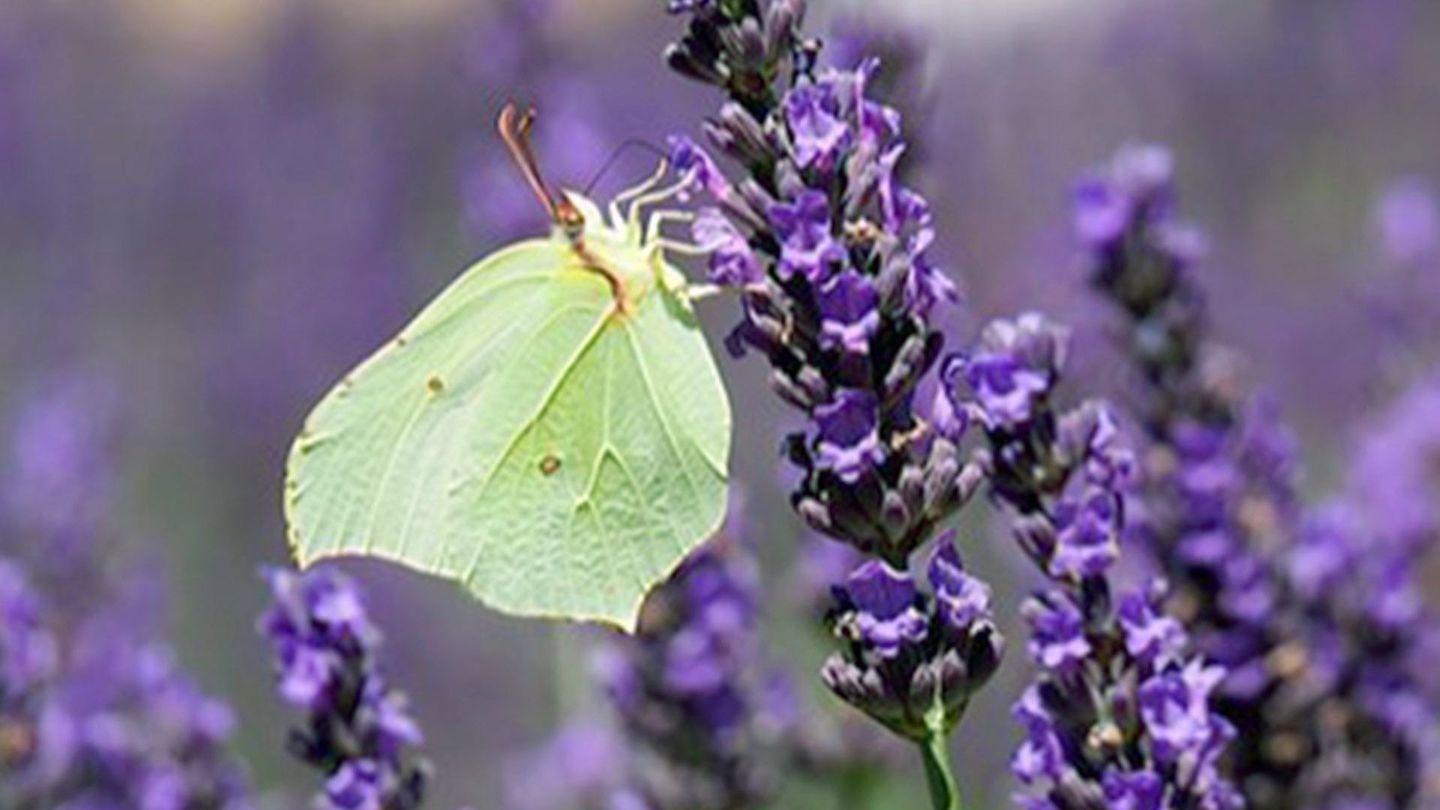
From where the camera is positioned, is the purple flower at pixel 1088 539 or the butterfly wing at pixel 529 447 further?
the butterfly wing at pixel 529 447

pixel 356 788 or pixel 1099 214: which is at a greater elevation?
pixel 1099 214

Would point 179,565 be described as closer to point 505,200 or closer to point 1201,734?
point 505,200

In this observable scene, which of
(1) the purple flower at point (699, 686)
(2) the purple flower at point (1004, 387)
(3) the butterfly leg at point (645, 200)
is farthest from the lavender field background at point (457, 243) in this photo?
(2) the purple flower at point (1004, 387)

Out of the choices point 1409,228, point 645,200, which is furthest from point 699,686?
point 1409,228

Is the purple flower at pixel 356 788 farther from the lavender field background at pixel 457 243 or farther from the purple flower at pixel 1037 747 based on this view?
the lavender field background at pixel 457 243

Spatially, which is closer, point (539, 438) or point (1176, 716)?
point (1176, 716)

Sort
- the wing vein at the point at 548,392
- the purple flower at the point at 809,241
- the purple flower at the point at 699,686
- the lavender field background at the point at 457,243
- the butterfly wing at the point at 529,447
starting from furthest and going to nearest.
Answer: the lavender field background at the point at 457,243
the purple flower at the point at 699,686
the wing vein at the point at 548,392
the butterfly wing at the point at 529,447
the purple flower at the point at 809,241

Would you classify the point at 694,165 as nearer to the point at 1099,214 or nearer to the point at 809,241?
the point at 809,241

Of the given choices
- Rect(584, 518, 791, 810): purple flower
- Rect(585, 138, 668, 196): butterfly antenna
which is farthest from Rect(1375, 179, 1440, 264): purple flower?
Rect(584, 518, 791, 810): purple flower
